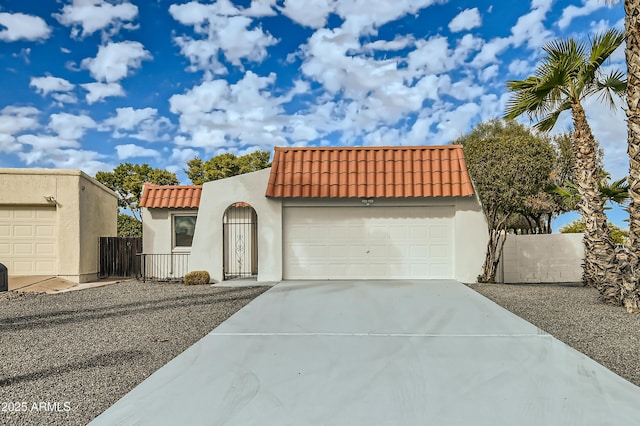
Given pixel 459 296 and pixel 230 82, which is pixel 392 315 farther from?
pixel 230 82

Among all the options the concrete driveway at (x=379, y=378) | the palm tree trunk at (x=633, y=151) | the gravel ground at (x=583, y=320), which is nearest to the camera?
the concrete driveway at (x=379, y=378)

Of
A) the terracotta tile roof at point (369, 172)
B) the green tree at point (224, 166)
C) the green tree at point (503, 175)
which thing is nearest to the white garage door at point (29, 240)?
the terracotta tile roof at point (369, 172)

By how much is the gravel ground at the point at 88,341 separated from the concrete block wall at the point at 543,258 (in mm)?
9035

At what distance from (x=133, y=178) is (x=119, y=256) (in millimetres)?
17487

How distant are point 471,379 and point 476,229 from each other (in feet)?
29.2

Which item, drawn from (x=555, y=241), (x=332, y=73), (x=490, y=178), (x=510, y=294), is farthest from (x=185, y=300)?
(x=555, y=241)

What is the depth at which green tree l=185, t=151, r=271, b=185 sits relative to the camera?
107 feet

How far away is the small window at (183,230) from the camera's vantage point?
627 inches

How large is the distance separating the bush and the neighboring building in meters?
4.63

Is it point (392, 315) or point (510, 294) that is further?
point (510, 294)

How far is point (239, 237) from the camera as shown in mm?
15281

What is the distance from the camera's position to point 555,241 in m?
14.6

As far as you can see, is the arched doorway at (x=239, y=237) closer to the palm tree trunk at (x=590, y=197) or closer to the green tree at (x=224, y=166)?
the palm tree trunk at (x=590, y=197)

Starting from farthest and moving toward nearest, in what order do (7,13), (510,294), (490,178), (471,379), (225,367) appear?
(7,13)
(490,178)
(510,294)
(225,367)
(471,379)
